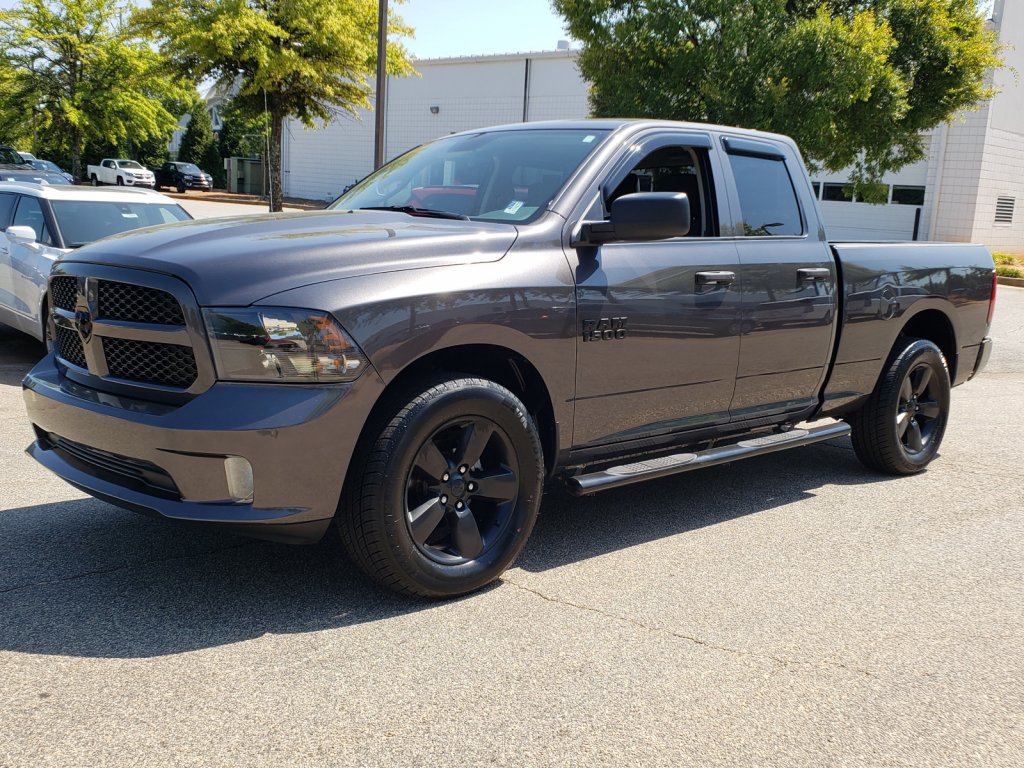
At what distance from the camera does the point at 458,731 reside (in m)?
2.93

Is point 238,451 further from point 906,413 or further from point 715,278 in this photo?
point 906,413

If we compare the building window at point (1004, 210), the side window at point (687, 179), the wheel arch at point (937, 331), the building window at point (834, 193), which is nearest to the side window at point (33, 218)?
the side window at point (687, 179)

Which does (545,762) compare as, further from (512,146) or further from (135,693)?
(512,146)

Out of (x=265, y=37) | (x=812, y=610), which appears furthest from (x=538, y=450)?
(x=265, y=37)

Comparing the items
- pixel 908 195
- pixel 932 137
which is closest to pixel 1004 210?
pixel 908 195

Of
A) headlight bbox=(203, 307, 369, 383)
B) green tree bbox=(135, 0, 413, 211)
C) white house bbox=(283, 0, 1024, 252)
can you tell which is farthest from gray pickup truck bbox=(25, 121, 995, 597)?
A: white house bbox=(283, 0, 1024, 252)

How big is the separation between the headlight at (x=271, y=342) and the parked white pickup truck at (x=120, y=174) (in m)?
42.8

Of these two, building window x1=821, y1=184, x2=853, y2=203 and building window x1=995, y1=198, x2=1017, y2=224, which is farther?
building window x1=995, y1=198, x2=1017, y2=224

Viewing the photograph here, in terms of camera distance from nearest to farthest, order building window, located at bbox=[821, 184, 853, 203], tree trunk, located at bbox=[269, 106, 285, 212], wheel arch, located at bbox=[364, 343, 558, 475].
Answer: wheel arch, located at bbox=[364, 343, 558, 475]
tree trunk, located at bbox=[269, 106, 285, 212]
building window, located at bbox=[821, 184, 853, 203]

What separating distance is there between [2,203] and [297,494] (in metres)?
7.86

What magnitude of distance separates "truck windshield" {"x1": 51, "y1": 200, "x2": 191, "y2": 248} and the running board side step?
593cm

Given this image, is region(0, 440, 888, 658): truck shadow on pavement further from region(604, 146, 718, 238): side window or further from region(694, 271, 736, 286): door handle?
region(604, 146, 718, 238): side window

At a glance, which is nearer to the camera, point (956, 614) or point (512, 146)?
point (956, 614)

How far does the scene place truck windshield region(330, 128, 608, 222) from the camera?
14.6 feet
